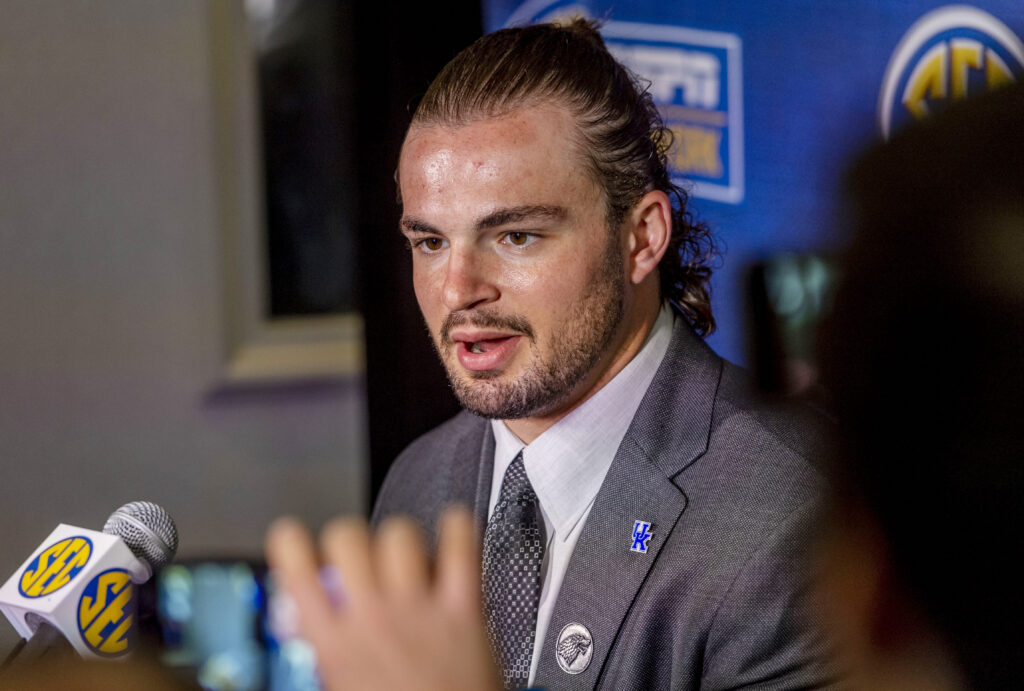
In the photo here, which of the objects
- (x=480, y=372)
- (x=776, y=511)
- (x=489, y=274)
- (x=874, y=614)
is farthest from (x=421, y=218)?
(x=874, y=614)

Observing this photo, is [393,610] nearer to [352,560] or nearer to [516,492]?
[352,560]

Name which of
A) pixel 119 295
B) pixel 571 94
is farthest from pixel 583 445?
pixel 119 295

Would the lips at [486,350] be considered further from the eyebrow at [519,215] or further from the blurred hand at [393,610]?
the blurred hand at [393,610]

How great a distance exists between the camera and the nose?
5.08ft

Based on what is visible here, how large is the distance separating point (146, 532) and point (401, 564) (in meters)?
0.80

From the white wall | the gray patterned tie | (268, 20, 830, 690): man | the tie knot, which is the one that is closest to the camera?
(268, 20, 830, 690): man

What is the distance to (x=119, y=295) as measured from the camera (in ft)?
10.6

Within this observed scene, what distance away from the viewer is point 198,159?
334 centimetres

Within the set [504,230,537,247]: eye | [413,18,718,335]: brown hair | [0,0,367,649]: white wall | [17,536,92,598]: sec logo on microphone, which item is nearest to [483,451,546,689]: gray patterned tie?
[504,230,537,247]: eye

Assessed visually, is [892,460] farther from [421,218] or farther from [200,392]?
[200,392]

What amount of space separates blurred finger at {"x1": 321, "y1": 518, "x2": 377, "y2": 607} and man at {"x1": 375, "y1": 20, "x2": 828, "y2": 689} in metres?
0.88

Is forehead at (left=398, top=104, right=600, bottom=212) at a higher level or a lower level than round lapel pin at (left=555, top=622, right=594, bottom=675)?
higher

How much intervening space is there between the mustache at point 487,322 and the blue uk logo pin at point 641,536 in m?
0.35

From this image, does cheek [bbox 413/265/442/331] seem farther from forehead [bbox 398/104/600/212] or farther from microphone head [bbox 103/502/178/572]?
microphone head [bbox 103/502/178/572]
